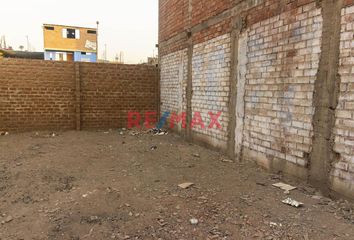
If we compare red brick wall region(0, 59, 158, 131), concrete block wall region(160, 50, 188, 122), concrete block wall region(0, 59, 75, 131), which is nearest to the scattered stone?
concrete block wall region(160, 50, 188, 122)

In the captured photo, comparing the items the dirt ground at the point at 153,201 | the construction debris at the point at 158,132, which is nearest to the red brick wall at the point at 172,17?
the construction debris at the point at 158,132

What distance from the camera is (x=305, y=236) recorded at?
2.41 meters

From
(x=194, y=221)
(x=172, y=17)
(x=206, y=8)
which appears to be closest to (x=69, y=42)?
(x=172, y=17)

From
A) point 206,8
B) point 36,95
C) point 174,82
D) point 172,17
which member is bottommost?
point 36,95

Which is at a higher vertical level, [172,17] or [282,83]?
[172,17]

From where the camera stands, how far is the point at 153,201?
316cm

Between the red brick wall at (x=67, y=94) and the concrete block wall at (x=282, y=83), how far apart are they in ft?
10.7

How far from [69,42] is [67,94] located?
7859 mm

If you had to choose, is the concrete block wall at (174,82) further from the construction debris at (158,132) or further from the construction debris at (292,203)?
the construction debris at (292,203)

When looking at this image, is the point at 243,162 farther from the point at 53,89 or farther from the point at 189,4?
the point at 53,89

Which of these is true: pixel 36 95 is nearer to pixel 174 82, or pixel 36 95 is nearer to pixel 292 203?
pixel 174 82

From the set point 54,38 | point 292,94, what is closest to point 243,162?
point 292,94

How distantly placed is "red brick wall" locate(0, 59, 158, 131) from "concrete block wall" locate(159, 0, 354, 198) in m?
3.26

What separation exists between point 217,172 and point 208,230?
1.87 meters
